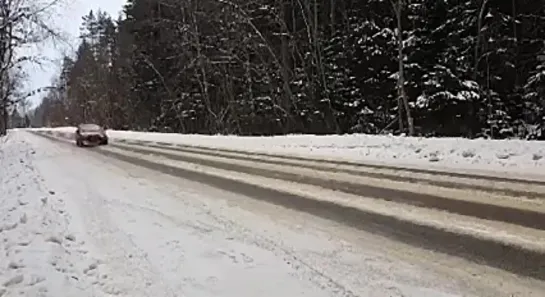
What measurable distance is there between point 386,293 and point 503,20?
79.0 feet

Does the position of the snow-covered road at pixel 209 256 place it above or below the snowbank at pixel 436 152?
below

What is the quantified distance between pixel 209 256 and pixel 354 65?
24690mm

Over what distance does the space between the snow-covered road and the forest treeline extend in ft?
54.6

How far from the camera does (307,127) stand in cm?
3216

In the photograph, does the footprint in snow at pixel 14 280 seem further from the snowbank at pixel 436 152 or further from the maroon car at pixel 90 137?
the maroon car at pixel 90 137

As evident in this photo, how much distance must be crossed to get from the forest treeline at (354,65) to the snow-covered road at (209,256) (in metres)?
16.6

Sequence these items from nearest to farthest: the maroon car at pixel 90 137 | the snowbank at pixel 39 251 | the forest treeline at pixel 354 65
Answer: the snowbank at pixel 39 251 → the forest treeline at pixel 354 65 → the maroon car at pixel 90 137

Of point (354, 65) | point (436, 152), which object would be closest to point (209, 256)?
point (436, 152)

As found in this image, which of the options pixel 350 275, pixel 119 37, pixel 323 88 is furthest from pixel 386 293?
pixel 119 37

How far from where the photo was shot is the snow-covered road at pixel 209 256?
4.86 metres

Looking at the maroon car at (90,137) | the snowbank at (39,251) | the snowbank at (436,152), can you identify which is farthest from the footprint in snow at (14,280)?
the maroon car at (90,137)

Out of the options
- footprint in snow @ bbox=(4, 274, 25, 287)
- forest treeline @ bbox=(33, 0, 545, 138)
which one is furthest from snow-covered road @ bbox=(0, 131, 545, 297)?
forest treeline @ bbox=(33, 0, 545, 138)

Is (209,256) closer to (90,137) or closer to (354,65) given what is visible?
(354,65)

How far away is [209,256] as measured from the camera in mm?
6035
